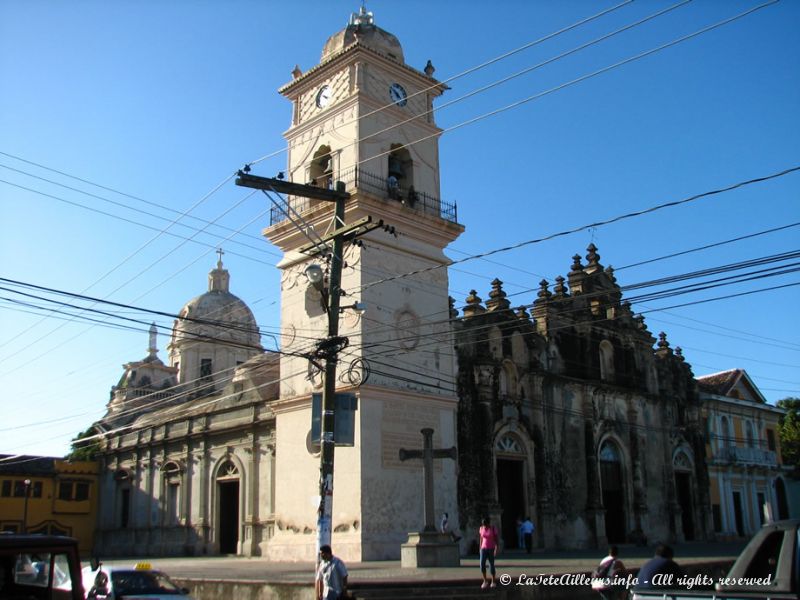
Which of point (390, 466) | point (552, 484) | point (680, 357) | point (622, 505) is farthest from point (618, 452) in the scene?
point (390, 466)

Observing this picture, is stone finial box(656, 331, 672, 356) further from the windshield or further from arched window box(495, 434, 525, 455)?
the windshield

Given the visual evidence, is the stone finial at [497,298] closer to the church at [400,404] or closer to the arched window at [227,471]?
the church at [400,404]

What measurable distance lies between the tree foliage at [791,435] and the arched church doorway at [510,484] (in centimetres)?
2683

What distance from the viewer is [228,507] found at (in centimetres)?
3372

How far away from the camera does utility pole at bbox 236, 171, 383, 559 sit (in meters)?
15.3

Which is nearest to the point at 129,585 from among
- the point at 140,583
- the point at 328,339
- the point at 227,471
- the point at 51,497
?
the point at 140,583

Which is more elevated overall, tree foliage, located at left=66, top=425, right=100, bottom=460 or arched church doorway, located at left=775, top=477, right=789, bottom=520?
tree foliage, located at left=66, top=425, right=100, bottom=460

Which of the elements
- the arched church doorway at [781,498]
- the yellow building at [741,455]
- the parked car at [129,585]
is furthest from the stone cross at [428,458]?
the arched church doorway at [781,498]

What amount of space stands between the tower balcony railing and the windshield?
14229 mm

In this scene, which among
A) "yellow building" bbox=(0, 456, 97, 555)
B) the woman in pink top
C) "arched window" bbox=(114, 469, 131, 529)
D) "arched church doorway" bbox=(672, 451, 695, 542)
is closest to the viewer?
the woman in pink top

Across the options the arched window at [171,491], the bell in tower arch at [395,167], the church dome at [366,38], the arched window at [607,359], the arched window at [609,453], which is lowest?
the arched window at [171,491]

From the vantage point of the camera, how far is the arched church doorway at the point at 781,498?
46.6 meters

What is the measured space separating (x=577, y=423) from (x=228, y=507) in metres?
15.0

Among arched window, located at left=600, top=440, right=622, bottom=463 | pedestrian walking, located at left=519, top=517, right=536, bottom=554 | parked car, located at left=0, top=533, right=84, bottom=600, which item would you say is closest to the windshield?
parked car, located at left=0, top=533, right=84, bottom=600
